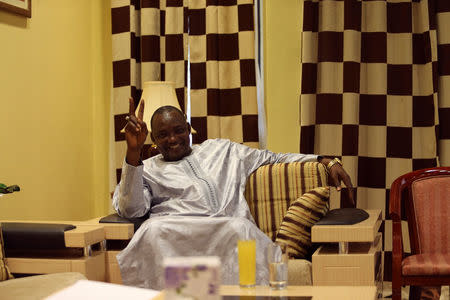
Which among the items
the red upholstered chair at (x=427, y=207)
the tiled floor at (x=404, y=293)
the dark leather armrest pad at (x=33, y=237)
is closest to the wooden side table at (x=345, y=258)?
the red upholstered chair at (x=427, y=207)

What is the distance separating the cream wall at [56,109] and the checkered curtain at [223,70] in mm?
742

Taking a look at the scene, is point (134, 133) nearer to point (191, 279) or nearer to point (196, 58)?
point (196, 58)

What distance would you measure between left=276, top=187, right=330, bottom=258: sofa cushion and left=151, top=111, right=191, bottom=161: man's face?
2.42 ft

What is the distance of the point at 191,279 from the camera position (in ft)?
3.36

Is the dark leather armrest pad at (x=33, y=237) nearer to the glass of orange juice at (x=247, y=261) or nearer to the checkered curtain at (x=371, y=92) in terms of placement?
the glass of orange juice at (x=247, y=261)

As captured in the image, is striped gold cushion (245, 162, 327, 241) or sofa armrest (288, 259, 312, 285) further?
striped gold cushion (245, 162, 327, 241)

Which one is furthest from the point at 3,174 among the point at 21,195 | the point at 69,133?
the point at 69,133

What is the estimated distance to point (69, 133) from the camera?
4.05 meters

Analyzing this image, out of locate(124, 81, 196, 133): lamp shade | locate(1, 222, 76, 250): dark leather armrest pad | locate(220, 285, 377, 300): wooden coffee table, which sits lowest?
locate(220, 285, 377, 300): wooden coffee table

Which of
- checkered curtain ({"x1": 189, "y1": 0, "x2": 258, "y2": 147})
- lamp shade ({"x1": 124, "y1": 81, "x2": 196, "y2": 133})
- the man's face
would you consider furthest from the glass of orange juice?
checkered curtain ({"x1": 189, "y1": 0, "x2": 258, "y2": 147})

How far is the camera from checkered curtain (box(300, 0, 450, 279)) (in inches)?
147

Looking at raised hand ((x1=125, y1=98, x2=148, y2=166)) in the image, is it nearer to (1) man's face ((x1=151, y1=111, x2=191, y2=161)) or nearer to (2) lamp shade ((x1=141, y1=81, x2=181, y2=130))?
(1) man's face ((x1=151, y1=111, x2=191, y2=161))

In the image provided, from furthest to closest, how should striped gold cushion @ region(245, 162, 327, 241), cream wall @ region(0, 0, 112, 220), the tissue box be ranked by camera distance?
1. cream wall @ region(0, 0, 112, 220)
2. striped gold cushion @ region(245, 162, 327, 241)
3. the tissue box

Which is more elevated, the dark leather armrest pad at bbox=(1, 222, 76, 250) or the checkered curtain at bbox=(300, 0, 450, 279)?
the checkered curtain at bbox=(300, 0, 450, 279)
